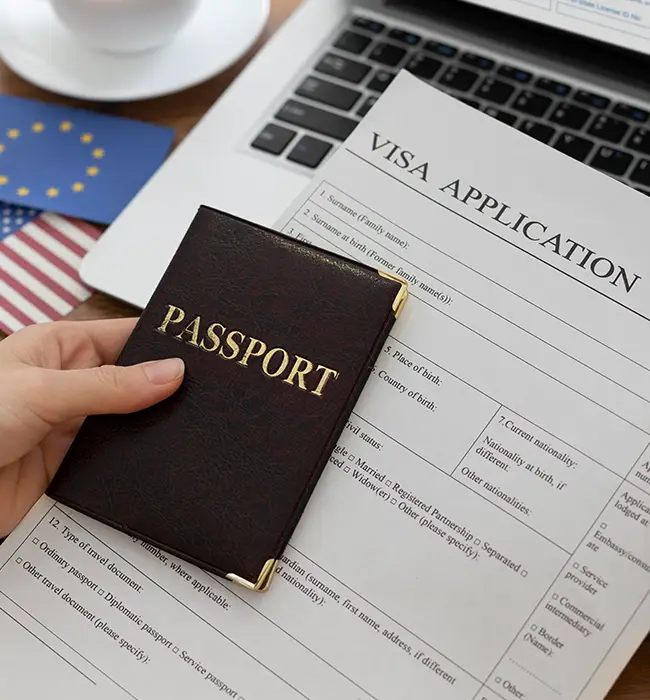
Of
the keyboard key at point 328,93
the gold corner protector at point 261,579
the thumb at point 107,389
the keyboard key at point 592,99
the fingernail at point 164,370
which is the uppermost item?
the keyboard key at point 592,99

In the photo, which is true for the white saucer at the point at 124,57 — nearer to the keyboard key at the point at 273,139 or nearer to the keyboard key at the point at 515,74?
the keyboard key at the point at 273,139

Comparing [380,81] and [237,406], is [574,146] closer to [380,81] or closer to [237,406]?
[380,81]

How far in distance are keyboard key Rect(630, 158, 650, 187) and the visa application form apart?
123 millimetres

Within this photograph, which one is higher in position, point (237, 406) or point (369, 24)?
point (369, 24)

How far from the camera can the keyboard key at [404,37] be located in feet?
2.37

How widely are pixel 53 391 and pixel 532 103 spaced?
406mm

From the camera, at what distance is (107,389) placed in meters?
0.48

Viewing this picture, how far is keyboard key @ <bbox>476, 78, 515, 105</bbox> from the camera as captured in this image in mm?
683

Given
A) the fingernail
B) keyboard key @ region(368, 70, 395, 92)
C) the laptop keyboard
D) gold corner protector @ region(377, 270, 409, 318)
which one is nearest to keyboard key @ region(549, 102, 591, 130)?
the laptop keyboard

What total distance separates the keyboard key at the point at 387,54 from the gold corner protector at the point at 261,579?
0.42m

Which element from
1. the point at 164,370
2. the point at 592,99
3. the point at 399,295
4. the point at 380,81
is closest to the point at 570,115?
the point at 592,99

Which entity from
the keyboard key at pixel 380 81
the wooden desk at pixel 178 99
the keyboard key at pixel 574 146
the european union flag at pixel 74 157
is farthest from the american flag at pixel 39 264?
the keyboard key at pixel 574 146

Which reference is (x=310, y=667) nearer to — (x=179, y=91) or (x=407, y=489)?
(x=407, y=489)

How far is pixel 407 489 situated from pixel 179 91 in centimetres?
43
